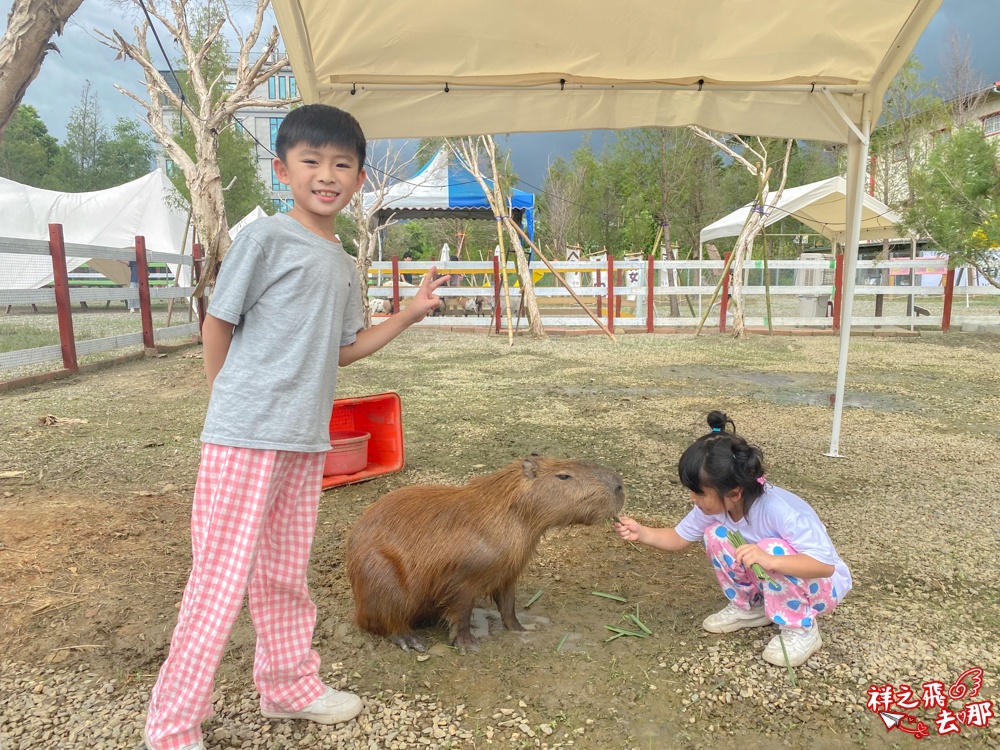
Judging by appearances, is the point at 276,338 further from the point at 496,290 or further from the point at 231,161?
the point at 231,161

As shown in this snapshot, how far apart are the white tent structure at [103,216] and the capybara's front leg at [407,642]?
50.8 ft

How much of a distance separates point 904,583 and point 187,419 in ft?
15.6

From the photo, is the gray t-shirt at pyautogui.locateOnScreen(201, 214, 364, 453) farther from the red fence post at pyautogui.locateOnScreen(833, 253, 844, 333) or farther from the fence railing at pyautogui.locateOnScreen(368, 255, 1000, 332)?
the red fence post at pyautogui.locateOnScreen(833, 253, 844, 333)

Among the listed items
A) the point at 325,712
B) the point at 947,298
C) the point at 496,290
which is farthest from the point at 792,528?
the point at 947,298

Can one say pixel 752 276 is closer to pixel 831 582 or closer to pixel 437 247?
pixel 831 582

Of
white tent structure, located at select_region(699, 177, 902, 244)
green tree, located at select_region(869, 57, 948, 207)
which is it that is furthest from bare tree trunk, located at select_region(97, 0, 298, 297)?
green tree, located at select_region(869, 57, 948, 207)

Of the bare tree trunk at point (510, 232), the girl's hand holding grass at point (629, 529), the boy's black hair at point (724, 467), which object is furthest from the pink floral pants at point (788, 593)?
the bare tree trunk at point (510, 232)

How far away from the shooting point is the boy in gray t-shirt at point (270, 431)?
1.46m

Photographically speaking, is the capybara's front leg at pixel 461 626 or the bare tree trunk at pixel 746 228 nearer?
the capybara's front leg at pixel 461 626

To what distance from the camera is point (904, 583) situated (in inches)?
95.5

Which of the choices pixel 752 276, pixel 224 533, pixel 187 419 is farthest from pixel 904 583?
pixel 752 276

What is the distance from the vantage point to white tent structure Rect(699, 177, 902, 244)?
10891mm

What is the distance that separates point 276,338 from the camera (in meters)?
1.52

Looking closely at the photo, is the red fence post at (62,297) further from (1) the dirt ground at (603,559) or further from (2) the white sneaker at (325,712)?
(2) the white sneaker at (325,712)
